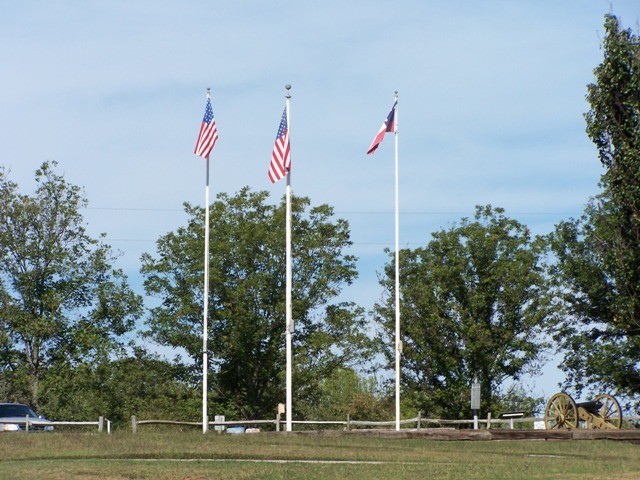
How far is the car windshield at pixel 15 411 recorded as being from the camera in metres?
41.0

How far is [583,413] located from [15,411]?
70.2ft

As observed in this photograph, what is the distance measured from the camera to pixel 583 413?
116 feet

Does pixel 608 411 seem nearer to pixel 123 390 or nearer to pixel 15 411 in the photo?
pixel 15 411

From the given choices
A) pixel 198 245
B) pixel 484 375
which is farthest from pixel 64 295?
pixel 484 375

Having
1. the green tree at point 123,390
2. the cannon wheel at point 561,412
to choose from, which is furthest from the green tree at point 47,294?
the cannon wheel at point 561,412

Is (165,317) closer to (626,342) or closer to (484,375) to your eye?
(484,375)

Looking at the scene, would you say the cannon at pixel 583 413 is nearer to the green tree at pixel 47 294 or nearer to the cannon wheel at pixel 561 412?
the cannon wheel at pixel 561 412

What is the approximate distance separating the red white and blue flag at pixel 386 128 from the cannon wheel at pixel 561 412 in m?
11.0

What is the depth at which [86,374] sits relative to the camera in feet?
184

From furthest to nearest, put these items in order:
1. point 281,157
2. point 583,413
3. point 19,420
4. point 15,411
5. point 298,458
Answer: point 15,411 < point 19,420 < point 281,157 < point 583,413 < point 298,458

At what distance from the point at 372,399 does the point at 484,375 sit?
985 cm

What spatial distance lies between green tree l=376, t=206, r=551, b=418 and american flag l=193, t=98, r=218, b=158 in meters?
19.8

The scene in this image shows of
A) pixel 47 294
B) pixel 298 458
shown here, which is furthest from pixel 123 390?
pixel 298 458

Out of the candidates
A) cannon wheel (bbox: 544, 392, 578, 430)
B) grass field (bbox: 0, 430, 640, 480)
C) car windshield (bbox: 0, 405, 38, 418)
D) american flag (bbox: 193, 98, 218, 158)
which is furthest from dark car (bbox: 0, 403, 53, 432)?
cannon wheel (bbox: 544, 392, 578, 430)
